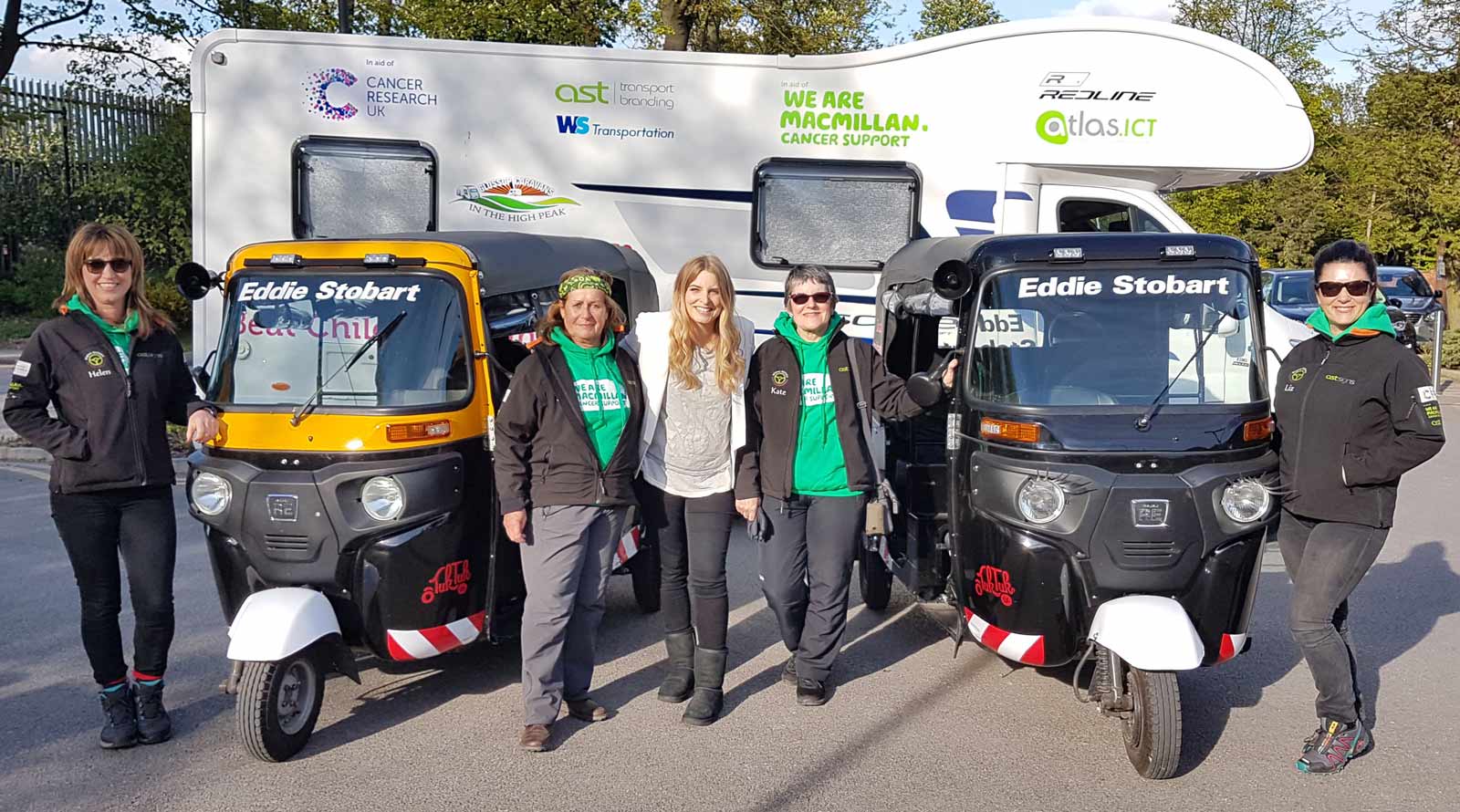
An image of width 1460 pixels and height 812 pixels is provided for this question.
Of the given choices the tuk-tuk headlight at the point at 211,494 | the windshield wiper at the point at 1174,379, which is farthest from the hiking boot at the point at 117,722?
the windshield wiper at the point at 1174,379

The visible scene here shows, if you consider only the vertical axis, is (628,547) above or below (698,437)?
below

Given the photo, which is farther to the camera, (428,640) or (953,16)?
(953,16)

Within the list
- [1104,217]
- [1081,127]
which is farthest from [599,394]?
[1104,217]

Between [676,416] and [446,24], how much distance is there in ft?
50.1

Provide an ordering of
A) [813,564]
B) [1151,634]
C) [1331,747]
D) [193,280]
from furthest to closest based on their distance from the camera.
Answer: [193,280], [813,564], [1331,747], [1151,634]

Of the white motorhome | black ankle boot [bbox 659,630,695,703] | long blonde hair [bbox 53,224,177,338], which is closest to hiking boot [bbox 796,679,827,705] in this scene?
Answer: black ankle boot [bbox 659,630,695,703]

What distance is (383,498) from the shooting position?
4.95 m

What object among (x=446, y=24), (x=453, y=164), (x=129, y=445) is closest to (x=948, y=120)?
(x=453, y=164)

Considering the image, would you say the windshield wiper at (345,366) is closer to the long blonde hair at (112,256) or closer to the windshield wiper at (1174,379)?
Result: the long blonde hair at (112,256)

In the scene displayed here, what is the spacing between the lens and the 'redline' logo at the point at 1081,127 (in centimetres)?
966

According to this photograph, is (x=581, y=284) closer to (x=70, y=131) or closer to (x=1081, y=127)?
(x=1081, y=127)

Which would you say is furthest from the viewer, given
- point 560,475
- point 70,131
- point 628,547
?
point 70,131

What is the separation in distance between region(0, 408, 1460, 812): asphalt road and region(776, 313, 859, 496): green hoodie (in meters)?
1.01

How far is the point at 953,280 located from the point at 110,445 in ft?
11.3
